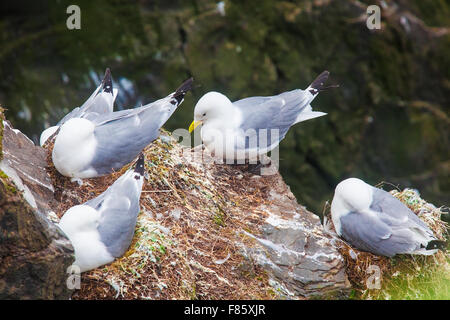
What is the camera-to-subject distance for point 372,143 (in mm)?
11094

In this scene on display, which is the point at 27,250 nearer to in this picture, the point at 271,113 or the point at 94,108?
the point at 94,108

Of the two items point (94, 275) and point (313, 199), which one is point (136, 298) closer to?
point (94, 275)

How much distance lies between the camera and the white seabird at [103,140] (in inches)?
195

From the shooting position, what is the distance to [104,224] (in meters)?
4.38

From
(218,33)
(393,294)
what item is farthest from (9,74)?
(393,294)

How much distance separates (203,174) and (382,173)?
20.6ft

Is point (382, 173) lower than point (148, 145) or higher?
lower

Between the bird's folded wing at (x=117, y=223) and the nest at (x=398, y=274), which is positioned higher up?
the bird's folded wing at (x=117, y=223)

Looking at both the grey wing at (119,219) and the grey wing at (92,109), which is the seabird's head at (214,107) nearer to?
the grey wing at (92,109)

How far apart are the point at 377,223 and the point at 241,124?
1.47 metres

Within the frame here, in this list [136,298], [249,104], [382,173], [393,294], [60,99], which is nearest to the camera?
[136,298]

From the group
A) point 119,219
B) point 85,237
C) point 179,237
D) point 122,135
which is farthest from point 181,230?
point 122,135

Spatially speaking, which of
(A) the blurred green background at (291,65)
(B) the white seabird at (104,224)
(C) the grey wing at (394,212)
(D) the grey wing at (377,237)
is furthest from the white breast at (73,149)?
(A) the blurred green background at (291,65)

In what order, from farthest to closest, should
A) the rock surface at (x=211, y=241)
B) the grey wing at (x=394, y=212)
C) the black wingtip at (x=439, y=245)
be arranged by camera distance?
the black wingtip at (x=439, y=245)
the grey wing at (x=394, y=212)
the rock surface at (x=211, y=241)
